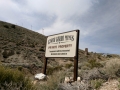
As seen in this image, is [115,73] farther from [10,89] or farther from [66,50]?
[10,89]

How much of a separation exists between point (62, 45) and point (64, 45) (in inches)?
9.0

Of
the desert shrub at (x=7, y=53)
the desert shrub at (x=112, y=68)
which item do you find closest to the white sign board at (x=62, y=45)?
the desert shrub at (x=112, y=68)

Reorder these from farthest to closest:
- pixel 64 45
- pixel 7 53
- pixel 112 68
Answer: pixel 7 53 < pixel 64 45 < pixel 112 68

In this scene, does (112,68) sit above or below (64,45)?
below

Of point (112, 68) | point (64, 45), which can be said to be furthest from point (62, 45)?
point (112, 68)

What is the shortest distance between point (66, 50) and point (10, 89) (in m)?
5.93

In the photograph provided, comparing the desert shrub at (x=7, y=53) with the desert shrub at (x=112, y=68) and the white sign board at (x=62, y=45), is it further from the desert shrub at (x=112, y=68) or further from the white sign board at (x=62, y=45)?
the desert shrub at (x=112, y=68)

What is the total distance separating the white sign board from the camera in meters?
9.99

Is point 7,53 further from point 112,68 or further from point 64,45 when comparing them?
point 112,68

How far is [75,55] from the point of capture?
959 centimetres

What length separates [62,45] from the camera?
10961mm

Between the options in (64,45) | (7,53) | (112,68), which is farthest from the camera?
(7,53)

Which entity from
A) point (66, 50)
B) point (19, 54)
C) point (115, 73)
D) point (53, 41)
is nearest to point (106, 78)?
point (115, 73)

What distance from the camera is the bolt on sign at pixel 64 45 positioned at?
9.73 meters
